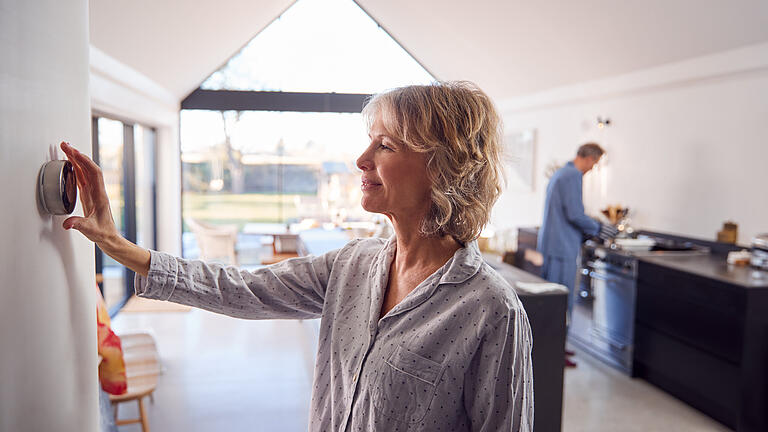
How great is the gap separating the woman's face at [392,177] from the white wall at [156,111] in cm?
345

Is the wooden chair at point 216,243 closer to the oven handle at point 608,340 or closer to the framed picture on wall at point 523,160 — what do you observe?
the framed picture on wall at point 523,160

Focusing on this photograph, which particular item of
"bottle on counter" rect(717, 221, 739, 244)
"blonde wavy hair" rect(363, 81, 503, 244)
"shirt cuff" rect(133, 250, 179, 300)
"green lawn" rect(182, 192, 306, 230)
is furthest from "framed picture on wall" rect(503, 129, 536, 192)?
"shirt cuff" rect(133, 250, 179, 300)

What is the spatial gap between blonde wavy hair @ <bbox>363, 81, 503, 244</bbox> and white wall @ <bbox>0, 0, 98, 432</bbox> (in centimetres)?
57

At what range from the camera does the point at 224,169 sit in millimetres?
8539

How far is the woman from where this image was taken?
101 cm

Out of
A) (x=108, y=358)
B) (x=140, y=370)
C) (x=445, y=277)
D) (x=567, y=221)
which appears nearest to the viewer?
(x=445, y=277)

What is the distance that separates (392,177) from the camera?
1146 mm

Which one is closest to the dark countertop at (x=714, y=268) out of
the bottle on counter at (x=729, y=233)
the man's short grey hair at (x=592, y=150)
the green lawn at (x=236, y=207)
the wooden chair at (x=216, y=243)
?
the bottle on counter at (x=729, y=233)

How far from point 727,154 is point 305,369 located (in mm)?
3449

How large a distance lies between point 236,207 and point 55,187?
7947 mm

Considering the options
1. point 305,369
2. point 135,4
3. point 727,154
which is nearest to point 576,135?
point 727,154

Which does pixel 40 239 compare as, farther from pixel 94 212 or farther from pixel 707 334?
pixel 707 334

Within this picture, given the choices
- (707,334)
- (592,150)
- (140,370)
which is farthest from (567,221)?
(140,370)

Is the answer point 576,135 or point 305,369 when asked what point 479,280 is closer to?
point 305,369
